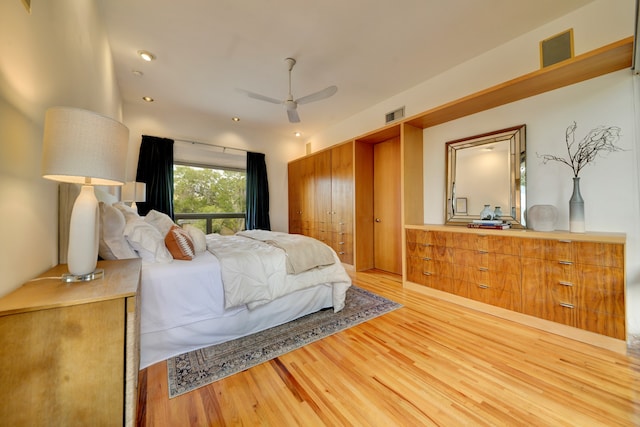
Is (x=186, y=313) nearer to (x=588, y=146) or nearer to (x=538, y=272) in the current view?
(x=538, y=272)

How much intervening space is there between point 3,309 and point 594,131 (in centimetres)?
387

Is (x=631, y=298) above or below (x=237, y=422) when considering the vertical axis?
above

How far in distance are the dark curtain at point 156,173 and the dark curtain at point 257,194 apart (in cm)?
144

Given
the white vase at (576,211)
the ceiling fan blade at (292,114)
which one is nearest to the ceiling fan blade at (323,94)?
the ceiling fan blade at (292,114)

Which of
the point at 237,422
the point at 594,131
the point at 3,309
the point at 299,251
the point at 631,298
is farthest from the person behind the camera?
the point at 299,251

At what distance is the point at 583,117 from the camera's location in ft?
7.30

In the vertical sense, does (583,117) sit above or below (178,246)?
→ above

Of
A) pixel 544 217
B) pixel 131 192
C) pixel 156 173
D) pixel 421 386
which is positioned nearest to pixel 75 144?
pixel 421 386

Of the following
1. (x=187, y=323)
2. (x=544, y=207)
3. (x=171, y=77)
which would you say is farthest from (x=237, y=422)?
(x=171, y=77)

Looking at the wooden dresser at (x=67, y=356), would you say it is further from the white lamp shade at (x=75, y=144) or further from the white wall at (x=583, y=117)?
the white wall at (x=583, y=117)

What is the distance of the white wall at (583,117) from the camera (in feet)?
6.57

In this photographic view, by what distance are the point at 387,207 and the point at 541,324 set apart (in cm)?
238

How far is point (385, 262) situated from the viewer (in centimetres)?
411

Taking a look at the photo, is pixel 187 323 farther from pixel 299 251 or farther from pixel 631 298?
pixel 631 298
